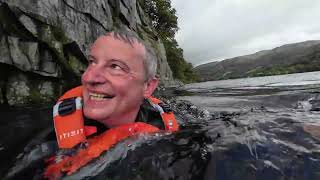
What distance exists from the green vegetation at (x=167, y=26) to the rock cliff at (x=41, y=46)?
41.9 m

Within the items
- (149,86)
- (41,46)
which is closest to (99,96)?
(149,86)

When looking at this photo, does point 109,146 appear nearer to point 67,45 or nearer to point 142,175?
point 142,175

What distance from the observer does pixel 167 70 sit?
49250 millimetres

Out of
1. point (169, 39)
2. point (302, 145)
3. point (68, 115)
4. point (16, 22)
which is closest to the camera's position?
point (302, 145)

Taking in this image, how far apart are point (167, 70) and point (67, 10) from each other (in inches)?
1082

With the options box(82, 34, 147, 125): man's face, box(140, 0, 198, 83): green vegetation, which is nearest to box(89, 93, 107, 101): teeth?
box(82, 34, 147, 125): man's face

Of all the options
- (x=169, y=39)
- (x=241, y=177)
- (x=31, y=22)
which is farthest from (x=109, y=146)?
(x=169, y=39)

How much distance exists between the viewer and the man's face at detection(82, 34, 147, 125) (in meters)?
3.68

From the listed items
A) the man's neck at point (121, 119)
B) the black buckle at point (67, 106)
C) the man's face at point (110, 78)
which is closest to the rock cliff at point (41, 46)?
the black buckle at point (67, 106)

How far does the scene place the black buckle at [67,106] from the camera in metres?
4.08

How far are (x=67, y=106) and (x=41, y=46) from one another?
18.1m

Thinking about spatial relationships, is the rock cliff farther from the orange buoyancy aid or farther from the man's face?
the man's face

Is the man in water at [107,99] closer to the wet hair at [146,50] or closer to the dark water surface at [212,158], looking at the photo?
the wet hair at [146,50]

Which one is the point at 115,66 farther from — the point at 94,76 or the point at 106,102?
the point at 106,102
